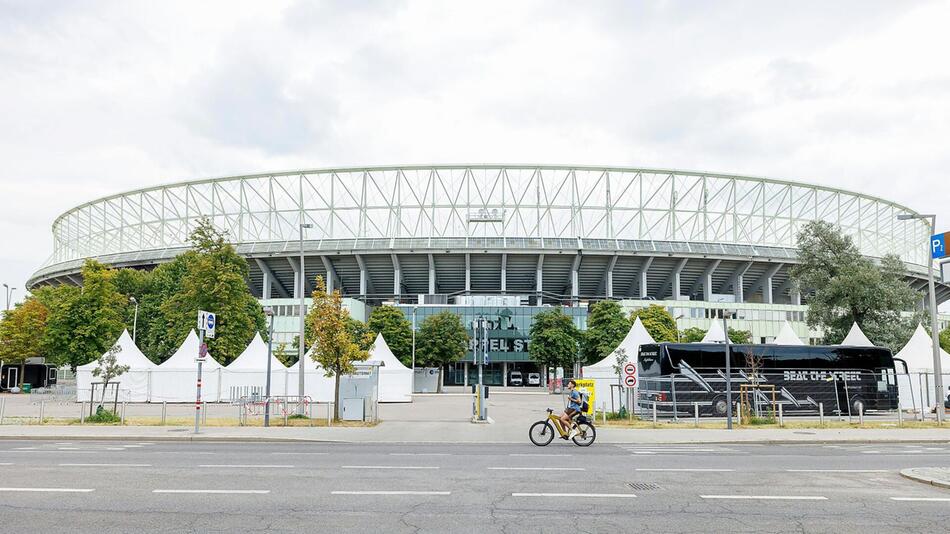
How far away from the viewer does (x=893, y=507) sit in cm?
1009

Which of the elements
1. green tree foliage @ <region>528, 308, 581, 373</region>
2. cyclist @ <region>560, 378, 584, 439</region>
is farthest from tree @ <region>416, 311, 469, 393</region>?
cyclist @ <region>560, 378, 584, 439</region>

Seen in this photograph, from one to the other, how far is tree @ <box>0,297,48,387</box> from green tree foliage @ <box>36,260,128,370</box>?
14003mm

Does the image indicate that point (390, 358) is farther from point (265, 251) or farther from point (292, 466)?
point (265, 251)

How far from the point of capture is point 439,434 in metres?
23.8

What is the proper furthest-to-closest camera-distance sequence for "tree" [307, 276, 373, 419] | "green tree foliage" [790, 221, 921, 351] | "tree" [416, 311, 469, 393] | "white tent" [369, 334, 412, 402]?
"tree" [416, 311, 469, 393]
"green tree foliage" [790, 221, 921, 351]
"white tent" [369, 334, 412, 402]
"tree" [307, 276, 373, 419]

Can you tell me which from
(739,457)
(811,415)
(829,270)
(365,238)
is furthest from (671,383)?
(365,238)

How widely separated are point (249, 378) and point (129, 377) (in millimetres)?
7280

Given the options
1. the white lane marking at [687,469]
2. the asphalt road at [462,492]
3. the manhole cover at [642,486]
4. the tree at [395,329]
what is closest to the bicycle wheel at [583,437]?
the asphalt road at [462,492]

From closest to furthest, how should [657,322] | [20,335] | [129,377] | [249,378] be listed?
1. [249,378]
2. [129,377]
3. [20,335]
4. [657,322]

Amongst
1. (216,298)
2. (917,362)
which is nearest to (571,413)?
(917,362)

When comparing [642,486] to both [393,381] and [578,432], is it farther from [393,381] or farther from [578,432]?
[393,381]

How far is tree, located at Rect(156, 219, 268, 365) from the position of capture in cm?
5353

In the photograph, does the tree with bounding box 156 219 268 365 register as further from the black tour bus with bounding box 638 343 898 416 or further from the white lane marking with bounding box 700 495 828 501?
the white lane marking with bounding box 700 495 828 501

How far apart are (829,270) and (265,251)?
6185cm
